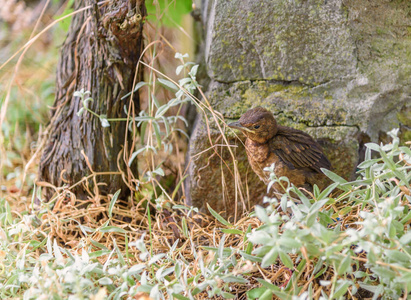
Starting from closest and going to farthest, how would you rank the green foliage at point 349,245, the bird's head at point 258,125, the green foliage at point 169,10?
the green foliage at point 349,245 < the bird's head at point 258,125 < the green foliage at point 169,10

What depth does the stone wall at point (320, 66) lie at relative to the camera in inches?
72.6

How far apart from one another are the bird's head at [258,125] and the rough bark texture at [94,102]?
0.64 m

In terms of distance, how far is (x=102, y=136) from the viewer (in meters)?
2.05

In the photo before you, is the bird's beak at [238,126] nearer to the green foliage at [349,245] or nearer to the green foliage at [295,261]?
the green foliage at [295,261]

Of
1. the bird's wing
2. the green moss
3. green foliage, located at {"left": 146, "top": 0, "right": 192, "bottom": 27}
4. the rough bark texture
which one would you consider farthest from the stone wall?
the rough bark texture

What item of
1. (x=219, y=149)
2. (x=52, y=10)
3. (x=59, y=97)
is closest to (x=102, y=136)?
(x=59, y=97)

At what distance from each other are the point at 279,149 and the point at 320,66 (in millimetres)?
449

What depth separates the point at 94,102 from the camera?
2.01 metres

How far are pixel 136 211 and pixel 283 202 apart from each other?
928 millimetres

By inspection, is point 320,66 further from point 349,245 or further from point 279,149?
point 349,245

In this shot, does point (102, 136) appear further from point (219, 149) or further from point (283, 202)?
point (283, 202)

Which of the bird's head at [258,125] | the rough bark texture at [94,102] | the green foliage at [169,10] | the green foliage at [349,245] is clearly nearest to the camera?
the green foliage at [349,245]

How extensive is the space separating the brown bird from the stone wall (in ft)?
0.60

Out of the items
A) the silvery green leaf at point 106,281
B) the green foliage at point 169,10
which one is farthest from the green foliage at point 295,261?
the green foliage at point 169,10
